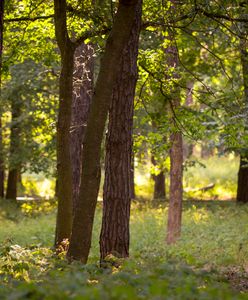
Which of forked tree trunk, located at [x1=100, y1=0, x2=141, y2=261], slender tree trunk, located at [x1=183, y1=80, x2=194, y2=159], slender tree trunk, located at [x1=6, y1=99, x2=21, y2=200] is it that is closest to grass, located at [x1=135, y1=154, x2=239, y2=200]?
slender tree trunk, located at [x1=183, y1=80, x2=194, y2=159]

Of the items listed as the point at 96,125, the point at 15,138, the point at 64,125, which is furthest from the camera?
the point at 15,138

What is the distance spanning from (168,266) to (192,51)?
51.6 ft

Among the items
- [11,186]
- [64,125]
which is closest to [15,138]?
[11,186]

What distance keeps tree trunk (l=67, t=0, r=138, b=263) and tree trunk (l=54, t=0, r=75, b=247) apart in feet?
5.17

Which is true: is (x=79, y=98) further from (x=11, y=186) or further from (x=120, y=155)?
(x=11, y=186)

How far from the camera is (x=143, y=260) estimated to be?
30.3 feet

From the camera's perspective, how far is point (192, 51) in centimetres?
2109

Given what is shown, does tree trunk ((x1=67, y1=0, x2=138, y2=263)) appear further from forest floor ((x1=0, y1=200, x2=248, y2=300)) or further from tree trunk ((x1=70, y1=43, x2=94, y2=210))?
tree trunk ((x1=70, y1=43, x2=94, y2=210))

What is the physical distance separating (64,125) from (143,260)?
2785 millimetres

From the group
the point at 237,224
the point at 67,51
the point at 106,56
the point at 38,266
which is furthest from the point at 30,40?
the point at 237,224

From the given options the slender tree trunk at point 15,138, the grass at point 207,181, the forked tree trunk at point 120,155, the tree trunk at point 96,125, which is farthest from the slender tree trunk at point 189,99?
the slender tree trunk at point 15,138

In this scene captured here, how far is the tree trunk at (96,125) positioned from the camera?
26.9ft

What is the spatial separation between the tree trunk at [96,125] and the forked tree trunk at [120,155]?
91cm

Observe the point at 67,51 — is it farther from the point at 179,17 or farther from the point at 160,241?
the point at 160,241
